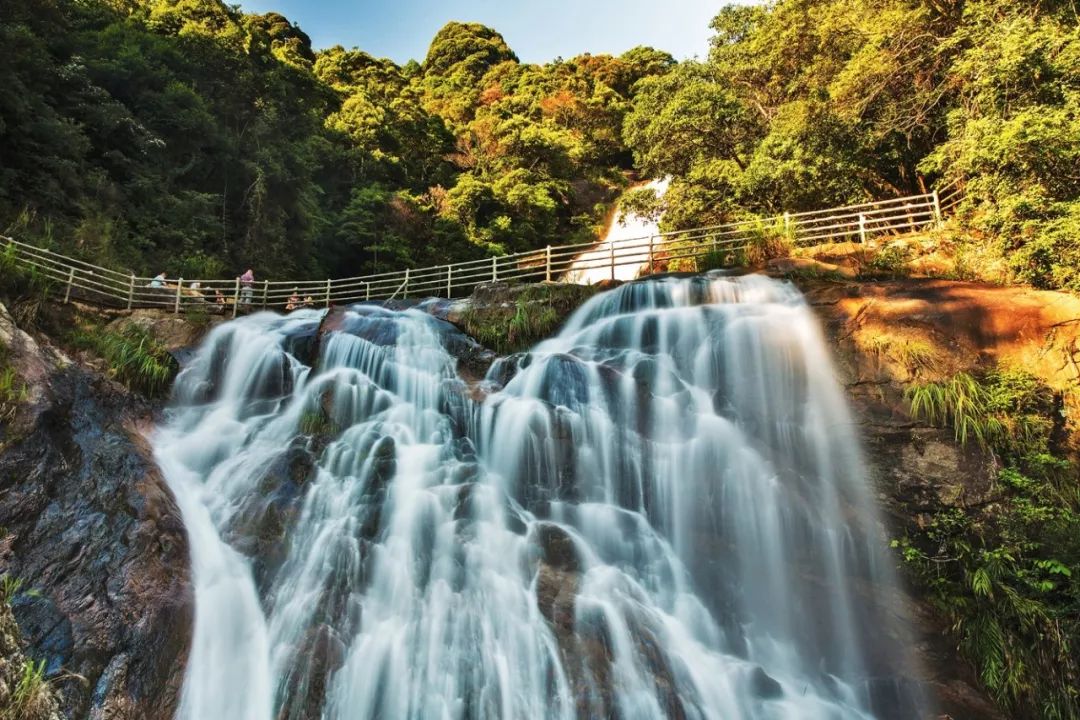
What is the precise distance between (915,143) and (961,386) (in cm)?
990

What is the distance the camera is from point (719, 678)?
5.87m

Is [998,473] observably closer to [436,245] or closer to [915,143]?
[915,143]

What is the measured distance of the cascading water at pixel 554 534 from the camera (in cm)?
569

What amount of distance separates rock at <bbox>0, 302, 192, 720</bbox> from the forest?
29.0 feet

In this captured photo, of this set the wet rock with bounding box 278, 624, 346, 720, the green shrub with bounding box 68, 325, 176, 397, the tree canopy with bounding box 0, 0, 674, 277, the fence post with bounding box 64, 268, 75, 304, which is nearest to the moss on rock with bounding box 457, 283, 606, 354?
the green shrub with bounding box 68, 325, 176, 397

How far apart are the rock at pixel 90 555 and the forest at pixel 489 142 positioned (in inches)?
349

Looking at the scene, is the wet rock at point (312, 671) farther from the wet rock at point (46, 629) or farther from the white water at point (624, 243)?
the white water at point (624, 243)

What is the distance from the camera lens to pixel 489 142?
3150 cm

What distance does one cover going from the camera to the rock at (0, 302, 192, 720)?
491cm

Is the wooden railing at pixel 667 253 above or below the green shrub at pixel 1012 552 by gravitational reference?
above

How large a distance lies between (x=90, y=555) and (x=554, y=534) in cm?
491

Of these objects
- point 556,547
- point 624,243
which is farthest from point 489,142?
point 556,547

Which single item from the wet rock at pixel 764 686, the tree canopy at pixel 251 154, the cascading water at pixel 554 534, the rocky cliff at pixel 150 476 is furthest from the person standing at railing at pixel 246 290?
the wet rock at pixel 764 686

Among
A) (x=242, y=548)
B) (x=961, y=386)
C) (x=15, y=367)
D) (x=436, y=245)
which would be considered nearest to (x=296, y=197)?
(x=436, y=245)
